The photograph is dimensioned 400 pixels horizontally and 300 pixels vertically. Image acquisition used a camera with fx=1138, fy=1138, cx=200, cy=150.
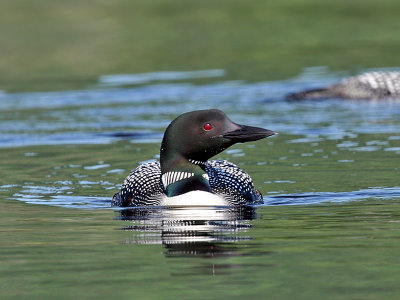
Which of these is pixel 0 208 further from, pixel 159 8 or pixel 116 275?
pixel 159 8

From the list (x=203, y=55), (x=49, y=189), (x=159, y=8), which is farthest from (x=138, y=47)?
(x=49, y=189)

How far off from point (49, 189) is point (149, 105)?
5.87m

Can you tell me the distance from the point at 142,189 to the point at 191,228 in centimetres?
132

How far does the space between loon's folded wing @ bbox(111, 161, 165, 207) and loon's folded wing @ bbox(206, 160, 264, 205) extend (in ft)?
1.38

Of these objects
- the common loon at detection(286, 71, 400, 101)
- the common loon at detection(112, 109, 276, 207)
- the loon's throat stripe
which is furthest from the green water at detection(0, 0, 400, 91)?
the loon's throat stripe

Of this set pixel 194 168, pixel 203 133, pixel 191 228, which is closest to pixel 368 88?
pixel 194 168

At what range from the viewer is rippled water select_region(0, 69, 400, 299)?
6.20 m

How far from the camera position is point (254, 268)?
6.22m

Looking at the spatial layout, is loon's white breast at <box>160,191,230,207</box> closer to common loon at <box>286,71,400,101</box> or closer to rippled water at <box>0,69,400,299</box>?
rippled water at <box>0,69,400,299</box>

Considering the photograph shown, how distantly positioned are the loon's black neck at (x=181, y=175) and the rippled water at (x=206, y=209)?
0.22 m

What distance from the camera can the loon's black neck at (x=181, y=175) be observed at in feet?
28.0

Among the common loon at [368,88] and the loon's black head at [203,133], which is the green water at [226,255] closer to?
the loon's black head at [203,133]

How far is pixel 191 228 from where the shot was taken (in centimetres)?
764

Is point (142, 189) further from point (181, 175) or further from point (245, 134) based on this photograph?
point (245, 134)
